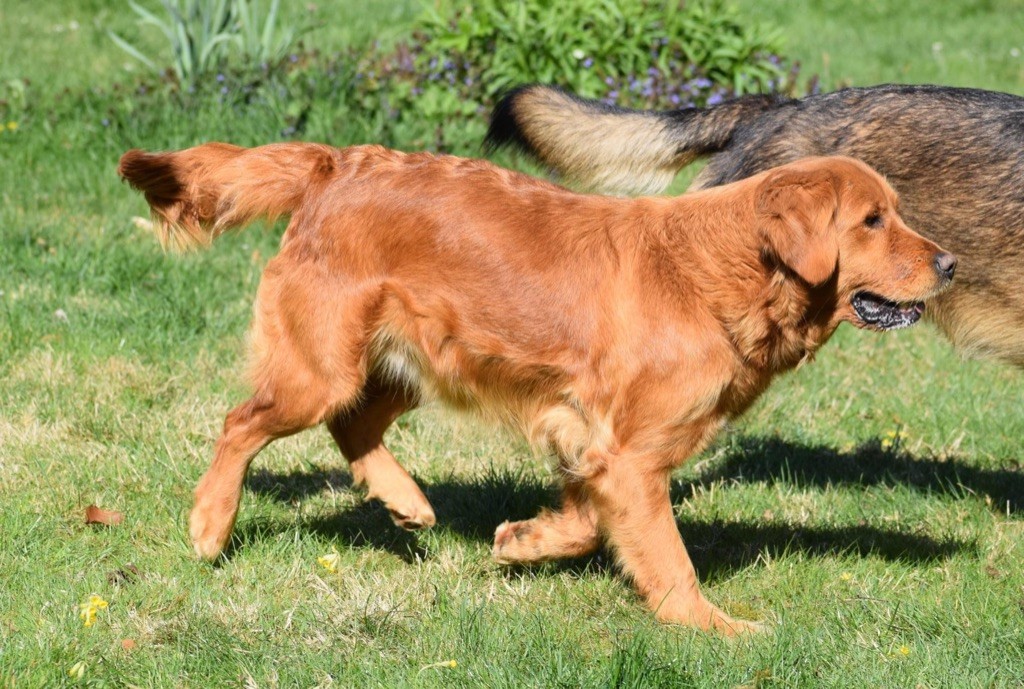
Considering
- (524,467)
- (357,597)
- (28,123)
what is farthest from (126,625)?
(28,123)

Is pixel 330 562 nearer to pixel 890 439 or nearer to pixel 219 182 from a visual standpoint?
pixel 219 182

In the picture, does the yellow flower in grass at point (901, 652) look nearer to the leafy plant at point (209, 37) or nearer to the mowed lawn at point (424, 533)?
the mowed lawn at point (424, 533)

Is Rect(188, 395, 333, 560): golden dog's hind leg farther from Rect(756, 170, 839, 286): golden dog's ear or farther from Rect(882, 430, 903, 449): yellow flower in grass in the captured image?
Rect(882, 430, 903, 449): yellow flower in grass

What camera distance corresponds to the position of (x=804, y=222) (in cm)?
375

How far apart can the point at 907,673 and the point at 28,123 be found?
7.24 meters

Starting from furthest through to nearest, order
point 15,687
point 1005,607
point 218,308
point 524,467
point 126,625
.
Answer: point 218,308, point 524,467, point 1005,607, point 126,625, point 15,687

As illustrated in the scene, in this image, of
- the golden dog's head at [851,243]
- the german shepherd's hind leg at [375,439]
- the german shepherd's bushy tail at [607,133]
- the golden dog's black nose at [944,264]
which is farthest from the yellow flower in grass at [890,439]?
the german shepherd's hind leg at [375,439]

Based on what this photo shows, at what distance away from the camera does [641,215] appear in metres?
4.18

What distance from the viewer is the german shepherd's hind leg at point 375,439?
4523 millimetres

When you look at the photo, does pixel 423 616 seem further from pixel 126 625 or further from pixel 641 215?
pixel 641 215

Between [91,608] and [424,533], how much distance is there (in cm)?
128

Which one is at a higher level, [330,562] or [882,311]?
[882,311]

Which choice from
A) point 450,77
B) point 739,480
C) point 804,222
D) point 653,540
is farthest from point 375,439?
point 450,77

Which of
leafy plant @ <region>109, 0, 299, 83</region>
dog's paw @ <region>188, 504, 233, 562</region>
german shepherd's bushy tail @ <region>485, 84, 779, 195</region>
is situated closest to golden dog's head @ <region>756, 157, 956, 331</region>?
german shepherd's bushy tail @ <region>485, 84, 779, 195</region>
